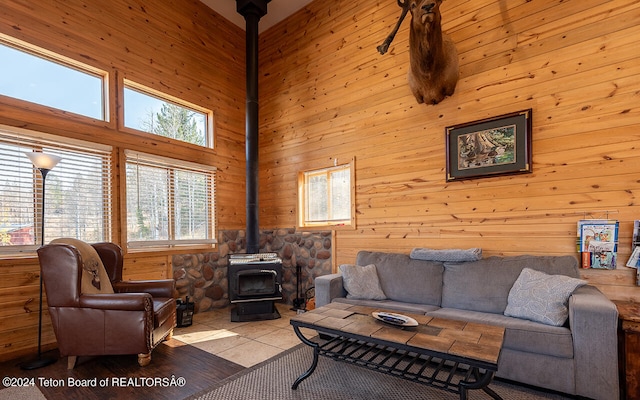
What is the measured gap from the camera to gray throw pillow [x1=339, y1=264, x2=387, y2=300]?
10.7 ft

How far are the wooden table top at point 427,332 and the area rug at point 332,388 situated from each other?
469 millimetres

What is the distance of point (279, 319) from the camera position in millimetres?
3992

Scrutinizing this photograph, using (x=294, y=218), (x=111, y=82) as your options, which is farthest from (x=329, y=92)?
(x=111, y=82)

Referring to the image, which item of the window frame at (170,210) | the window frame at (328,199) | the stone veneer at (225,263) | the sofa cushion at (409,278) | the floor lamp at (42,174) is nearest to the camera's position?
the floor lamp at (42,174)

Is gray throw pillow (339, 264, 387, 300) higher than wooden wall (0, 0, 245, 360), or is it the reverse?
wooden wall (0, 0, 245, 360)

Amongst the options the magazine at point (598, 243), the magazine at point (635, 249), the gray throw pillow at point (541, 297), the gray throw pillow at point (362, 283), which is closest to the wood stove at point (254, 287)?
the gray throw pillow at point (362, 283)

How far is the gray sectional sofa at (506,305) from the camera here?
6.61ft

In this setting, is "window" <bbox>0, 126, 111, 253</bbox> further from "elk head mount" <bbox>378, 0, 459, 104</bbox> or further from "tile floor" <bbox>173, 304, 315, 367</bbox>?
"elk head mount" <bbox>378, 0, 459, 104</bbox>

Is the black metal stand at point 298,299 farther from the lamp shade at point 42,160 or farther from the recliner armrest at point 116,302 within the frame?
the lamp shade at point 42,160

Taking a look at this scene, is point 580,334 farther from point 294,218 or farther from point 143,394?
point 294,218

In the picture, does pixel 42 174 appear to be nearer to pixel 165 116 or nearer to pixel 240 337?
pixel 165 116

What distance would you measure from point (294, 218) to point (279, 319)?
1468 mm

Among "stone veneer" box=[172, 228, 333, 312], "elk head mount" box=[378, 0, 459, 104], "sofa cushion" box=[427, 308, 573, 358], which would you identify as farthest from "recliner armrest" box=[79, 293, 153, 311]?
"elk head mount" box=[378, 0, 459, 104]

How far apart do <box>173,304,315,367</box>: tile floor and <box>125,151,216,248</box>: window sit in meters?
1.15
